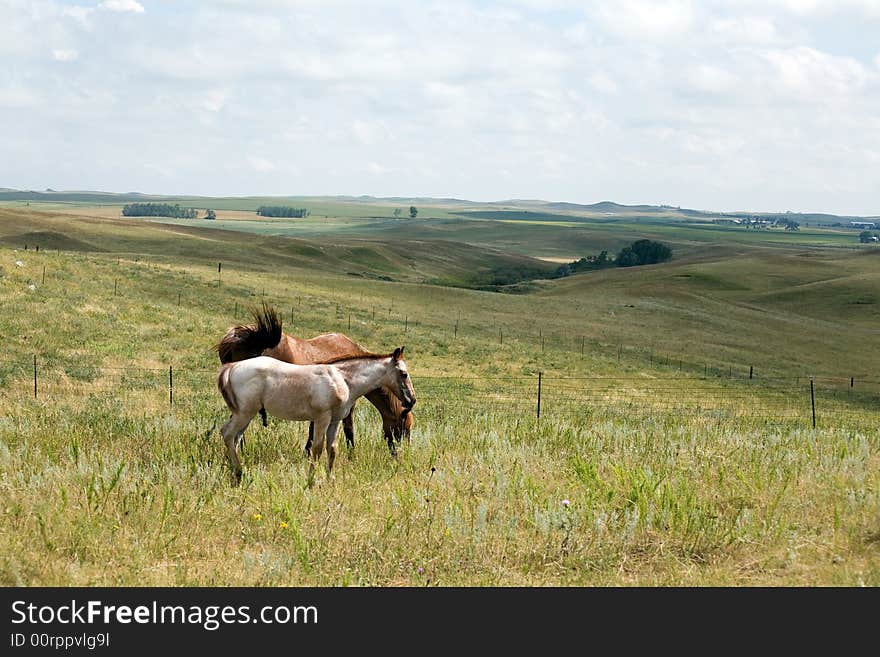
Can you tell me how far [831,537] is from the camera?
800cm

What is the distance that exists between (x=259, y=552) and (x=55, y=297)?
32135mm

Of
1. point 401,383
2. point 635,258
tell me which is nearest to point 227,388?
point 401,383

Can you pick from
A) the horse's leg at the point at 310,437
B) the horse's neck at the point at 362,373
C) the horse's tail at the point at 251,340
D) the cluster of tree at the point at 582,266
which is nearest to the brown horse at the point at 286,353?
the horse's tail at the point at 251,340

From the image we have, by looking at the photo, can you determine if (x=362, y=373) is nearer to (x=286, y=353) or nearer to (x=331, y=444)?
(x=331, y=444)

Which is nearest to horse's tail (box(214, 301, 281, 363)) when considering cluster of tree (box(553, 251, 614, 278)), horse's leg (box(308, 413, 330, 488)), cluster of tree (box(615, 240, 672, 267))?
horse's leg (box(308, 413, 330, 488))

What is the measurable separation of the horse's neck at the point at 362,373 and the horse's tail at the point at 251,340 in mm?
1432

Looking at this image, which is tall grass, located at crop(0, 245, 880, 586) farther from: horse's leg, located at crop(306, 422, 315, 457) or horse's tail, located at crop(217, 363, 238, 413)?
horse's tail, located at crop(217, 363, 238, 413)

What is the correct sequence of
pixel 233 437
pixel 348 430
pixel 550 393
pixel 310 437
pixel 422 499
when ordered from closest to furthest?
pixel 422 499
pixel 233 437
pixel 310 437
pixel 348 430
pixel 550 393

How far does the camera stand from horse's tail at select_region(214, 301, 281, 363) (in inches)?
463

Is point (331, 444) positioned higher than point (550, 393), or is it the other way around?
point (331, 444)

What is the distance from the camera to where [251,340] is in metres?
12.0

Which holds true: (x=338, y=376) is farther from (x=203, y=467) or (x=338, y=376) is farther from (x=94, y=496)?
(x=94, y=496)

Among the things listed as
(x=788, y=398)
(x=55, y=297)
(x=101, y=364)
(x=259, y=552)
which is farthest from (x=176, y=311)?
(x=259, y=552)

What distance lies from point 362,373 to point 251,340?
2116 mm
